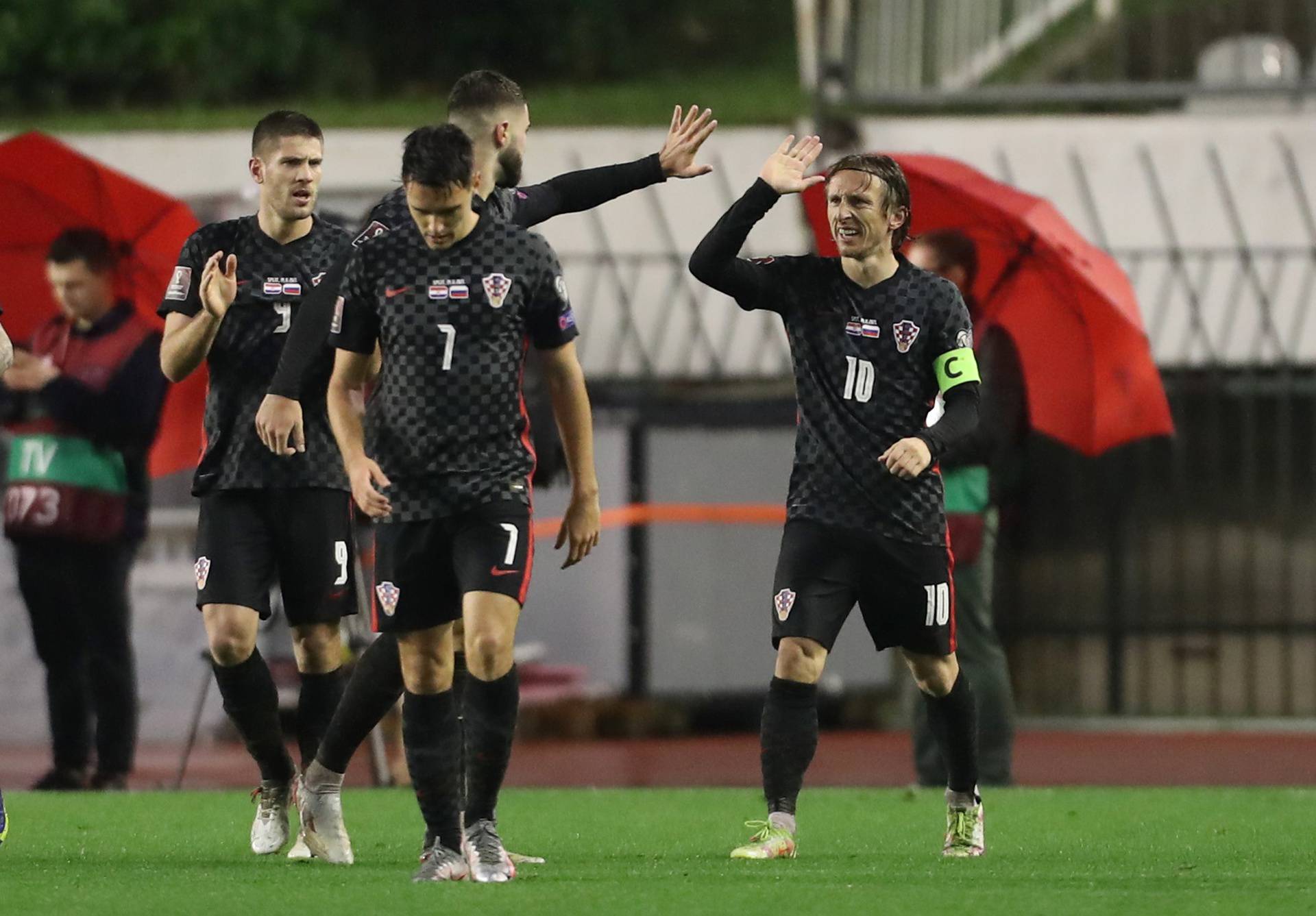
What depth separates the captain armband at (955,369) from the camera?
6758 mm

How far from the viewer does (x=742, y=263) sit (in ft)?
22.6

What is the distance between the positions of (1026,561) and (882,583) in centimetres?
662

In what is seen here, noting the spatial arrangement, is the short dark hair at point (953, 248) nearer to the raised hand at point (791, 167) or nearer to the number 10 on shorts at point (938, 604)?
the raised hand at point (791, 167)

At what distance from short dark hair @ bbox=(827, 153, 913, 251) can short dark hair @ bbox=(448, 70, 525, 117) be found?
92 cm

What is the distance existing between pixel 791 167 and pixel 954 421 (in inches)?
32.1

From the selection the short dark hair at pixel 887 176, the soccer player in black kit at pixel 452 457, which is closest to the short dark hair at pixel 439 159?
the soccer player in black kit at pixel 452 457

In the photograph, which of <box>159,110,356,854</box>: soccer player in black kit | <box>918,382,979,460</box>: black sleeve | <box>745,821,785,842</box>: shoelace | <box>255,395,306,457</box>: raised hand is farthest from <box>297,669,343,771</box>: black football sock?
<box>918,382,979,460</box>: black sleeve

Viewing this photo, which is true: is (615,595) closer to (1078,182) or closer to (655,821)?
(1078,182)

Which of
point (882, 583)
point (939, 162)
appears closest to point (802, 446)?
point (882, 583)

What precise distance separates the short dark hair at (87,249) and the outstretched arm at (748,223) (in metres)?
3.39

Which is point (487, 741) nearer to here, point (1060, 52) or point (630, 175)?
point (630, 175)

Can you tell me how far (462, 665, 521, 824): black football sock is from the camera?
600cm

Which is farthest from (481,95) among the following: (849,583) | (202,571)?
(849,583)

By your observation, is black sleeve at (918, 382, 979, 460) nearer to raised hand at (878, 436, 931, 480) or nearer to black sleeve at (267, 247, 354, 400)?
raised hand at (878, 436, 931, 480)
